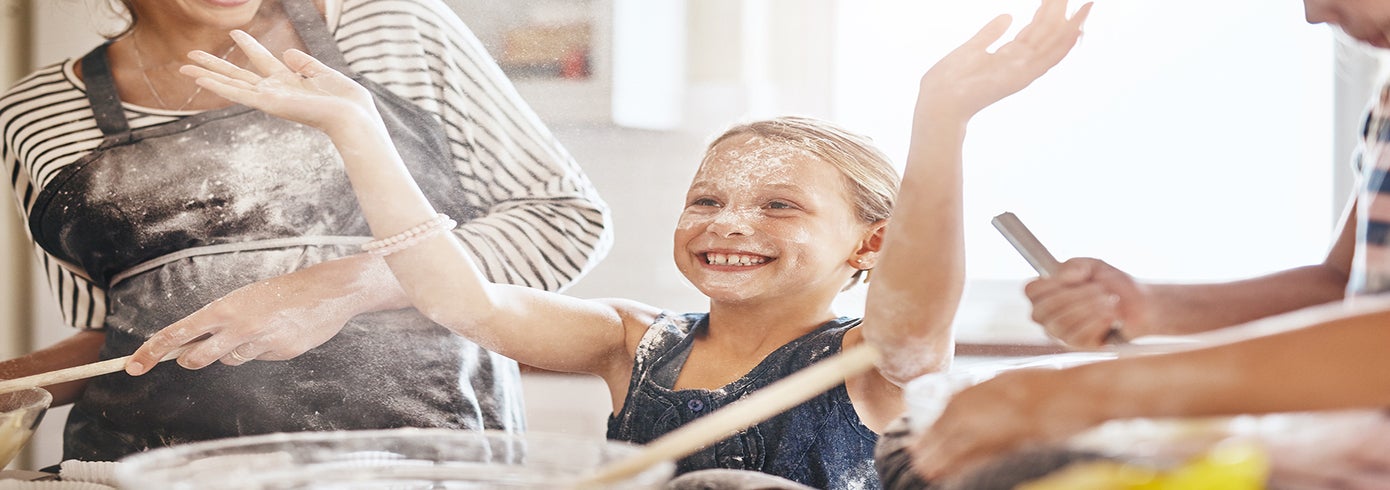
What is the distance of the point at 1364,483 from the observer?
1.78 ft

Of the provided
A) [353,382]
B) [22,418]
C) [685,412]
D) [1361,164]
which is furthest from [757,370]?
[22,418]

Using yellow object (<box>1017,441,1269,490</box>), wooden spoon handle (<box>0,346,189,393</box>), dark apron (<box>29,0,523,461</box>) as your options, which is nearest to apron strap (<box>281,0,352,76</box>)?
dark apron (<box>29,0,523,461</box>)

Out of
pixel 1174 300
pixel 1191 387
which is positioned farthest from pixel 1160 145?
pixel 1191 387

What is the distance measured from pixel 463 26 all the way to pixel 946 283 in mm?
477

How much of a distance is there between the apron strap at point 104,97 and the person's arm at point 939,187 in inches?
27.3

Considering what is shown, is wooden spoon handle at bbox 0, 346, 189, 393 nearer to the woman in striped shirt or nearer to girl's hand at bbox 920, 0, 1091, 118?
the woman in striped shirt

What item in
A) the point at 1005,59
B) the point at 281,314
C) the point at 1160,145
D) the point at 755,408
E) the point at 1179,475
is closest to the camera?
the point at 1179,475

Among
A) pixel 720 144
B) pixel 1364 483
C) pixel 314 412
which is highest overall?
pixel 720 144

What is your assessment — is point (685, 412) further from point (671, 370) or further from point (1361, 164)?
point (1361, 164)

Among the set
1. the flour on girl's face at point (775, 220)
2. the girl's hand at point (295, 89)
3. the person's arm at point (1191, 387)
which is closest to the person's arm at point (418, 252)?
the girl's hand at point (295, 89)

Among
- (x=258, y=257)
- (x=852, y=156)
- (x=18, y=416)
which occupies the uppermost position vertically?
(x=852, y=156)

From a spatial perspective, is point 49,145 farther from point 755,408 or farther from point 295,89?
point 755,408

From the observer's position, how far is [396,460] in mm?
831

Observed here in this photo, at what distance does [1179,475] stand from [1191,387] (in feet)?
0.21
